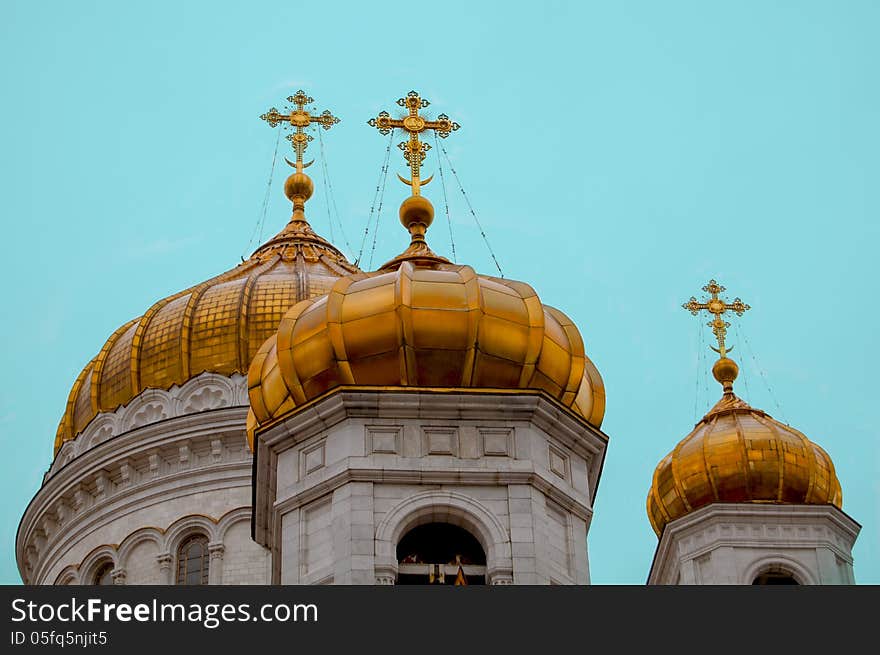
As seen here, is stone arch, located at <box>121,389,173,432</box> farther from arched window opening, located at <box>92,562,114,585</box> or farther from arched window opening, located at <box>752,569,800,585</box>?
arched window opening, located at <box>752,569,800,585</box>

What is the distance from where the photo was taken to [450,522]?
22375mm

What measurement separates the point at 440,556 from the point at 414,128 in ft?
20.9

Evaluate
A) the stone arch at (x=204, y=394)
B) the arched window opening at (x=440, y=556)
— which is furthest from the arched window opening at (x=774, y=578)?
the stone arch at (x=204, y=394)

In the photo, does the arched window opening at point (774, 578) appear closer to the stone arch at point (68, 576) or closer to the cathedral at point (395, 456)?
the cathedral at point (395, 456)

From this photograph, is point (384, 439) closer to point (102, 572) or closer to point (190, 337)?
point (102, 572)

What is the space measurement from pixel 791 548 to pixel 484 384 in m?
8.24

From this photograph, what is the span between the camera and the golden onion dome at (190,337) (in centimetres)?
3488

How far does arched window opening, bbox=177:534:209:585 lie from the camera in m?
33.3

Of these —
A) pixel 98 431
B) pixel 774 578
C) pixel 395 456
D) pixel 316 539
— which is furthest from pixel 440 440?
pixel 98 431

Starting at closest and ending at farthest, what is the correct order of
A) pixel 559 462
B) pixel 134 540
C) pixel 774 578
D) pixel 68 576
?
pixel 559 462
pixel 774 578
pixel 134 540
pixel 68 576
